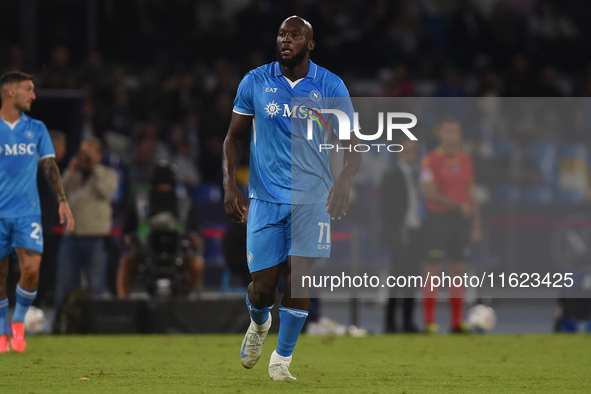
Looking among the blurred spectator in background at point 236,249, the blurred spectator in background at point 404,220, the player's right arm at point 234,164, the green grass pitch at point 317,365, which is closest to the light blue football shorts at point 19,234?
the green grass pitch at point 317,365

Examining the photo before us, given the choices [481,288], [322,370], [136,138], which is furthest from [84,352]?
[136,138]

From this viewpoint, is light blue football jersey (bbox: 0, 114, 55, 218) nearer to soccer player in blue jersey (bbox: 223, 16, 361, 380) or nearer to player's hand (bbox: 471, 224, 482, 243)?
soccer player in blue jersey (bbox: 223, 16, 361, 380)

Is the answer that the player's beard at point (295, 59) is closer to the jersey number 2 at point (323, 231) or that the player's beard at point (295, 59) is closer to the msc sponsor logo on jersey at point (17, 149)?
the jersey number 2 at point (323, 231)

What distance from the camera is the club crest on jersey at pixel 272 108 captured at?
20.9 ft

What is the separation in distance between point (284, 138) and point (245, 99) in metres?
0.39

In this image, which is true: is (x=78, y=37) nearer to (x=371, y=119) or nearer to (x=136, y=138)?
(x=136, y=138)

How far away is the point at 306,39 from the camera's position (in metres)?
6.40

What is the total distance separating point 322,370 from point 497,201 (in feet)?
19.4

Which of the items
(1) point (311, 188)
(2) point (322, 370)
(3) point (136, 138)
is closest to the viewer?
(1) point (311, 188)

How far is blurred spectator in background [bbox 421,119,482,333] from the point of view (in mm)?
11242

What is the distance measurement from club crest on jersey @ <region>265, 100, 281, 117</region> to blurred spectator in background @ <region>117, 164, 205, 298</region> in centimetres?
574

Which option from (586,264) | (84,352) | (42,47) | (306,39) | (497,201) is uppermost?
(42,47)

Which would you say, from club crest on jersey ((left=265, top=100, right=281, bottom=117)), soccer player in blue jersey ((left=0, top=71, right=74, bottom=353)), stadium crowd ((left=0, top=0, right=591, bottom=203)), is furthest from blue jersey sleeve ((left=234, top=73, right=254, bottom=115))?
stadium crowd ((left=0, top=0, right=591, bottom=203))

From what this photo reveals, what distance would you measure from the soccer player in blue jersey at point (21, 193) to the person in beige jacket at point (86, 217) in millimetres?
2791
